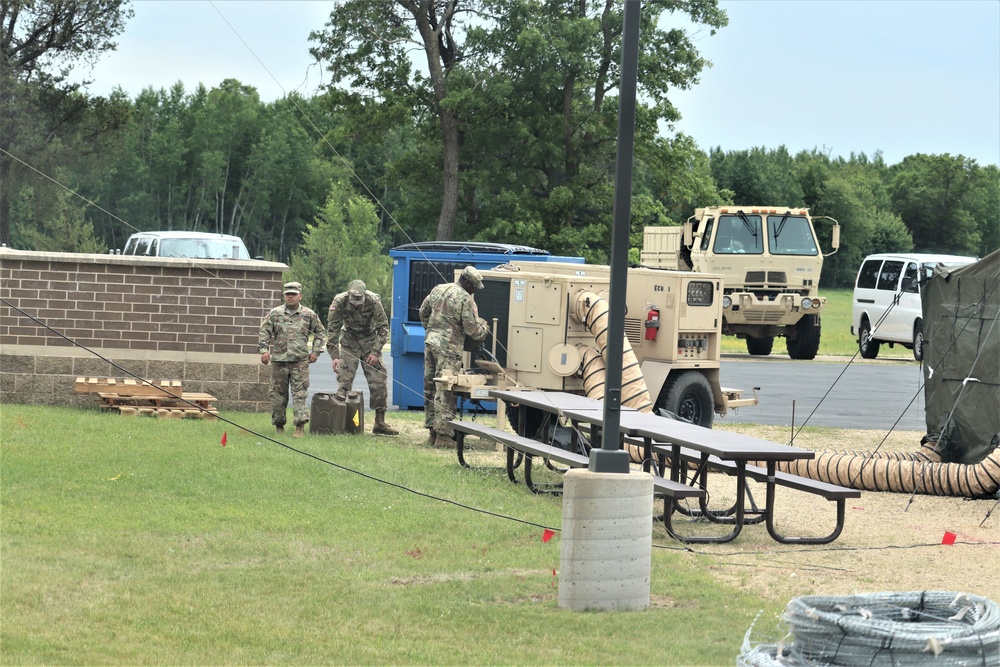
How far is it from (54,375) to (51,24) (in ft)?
42.2

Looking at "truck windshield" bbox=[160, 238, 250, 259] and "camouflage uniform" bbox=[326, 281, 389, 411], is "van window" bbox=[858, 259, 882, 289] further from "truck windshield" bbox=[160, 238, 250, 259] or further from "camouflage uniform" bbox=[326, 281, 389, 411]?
"camouflage uniform" bbox=[326, 281, 389, 411]

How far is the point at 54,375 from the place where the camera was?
1645 centimetres

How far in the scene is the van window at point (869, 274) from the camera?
99.3 feet

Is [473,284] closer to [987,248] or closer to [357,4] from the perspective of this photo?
[357,4]

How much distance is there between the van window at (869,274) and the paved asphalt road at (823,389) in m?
1.76

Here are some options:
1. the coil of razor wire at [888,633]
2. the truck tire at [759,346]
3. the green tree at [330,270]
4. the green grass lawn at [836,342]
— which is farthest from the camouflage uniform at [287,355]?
the green tree at [330,270]

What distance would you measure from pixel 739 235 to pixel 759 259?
2.27ft

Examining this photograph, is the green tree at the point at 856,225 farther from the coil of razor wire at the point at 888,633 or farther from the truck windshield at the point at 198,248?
the coil of razor wire at the point at 888,633

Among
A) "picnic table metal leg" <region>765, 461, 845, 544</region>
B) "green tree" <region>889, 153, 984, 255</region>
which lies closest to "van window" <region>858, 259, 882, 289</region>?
"picnic table metal leg" <region>765, 461, 845, 544</region>

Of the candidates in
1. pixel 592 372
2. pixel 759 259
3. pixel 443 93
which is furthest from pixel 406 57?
pixel 592 372

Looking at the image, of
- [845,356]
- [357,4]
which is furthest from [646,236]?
[357,4]

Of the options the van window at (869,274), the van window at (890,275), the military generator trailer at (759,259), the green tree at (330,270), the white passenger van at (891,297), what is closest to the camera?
the military generator trailer at (759,259)

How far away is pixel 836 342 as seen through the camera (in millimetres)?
41750

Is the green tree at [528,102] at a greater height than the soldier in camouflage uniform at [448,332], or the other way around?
the green tree at [528,102]
